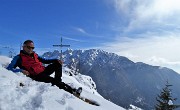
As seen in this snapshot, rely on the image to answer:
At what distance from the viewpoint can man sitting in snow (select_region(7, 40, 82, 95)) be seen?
1171 centimetres

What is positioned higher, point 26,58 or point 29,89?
point 26,58

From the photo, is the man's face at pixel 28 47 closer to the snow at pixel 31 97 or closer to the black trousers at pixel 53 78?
the black trousers at pixel 53 78


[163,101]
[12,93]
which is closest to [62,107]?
[12,93]

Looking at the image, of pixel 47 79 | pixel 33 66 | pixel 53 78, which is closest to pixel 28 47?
pixel 33 66

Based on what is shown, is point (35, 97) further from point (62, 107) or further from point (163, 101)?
point (163, 101)

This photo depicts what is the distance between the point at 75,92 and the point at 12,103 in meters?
4.48

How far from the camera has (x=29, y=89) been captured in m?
8.73

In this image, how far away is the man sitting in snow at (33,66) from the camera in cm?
1171

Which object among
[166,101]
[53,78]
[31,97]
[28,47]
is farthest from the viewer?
[166,101]

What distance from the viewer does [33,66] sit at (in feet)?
40.2

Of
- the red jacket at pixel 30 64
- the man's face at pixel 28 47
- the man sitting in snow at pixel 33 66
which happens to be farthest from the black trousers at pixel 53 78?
the man's face at pixel 28 47

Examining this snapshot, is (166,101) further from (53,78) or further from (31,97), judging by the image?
(31,97)

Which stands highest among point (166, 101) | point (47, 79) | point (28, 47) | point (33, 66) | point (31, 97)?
point (28, 47)

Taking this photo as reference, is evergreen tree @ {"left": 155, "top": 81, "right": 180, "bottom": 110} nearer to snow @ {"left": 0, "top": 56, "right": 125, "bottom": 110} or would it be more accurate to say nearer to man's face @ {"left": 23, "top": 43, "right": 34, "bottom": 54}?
man's face @ {"left": 23, "top": 43, "right": 34, "bottom": 54}
